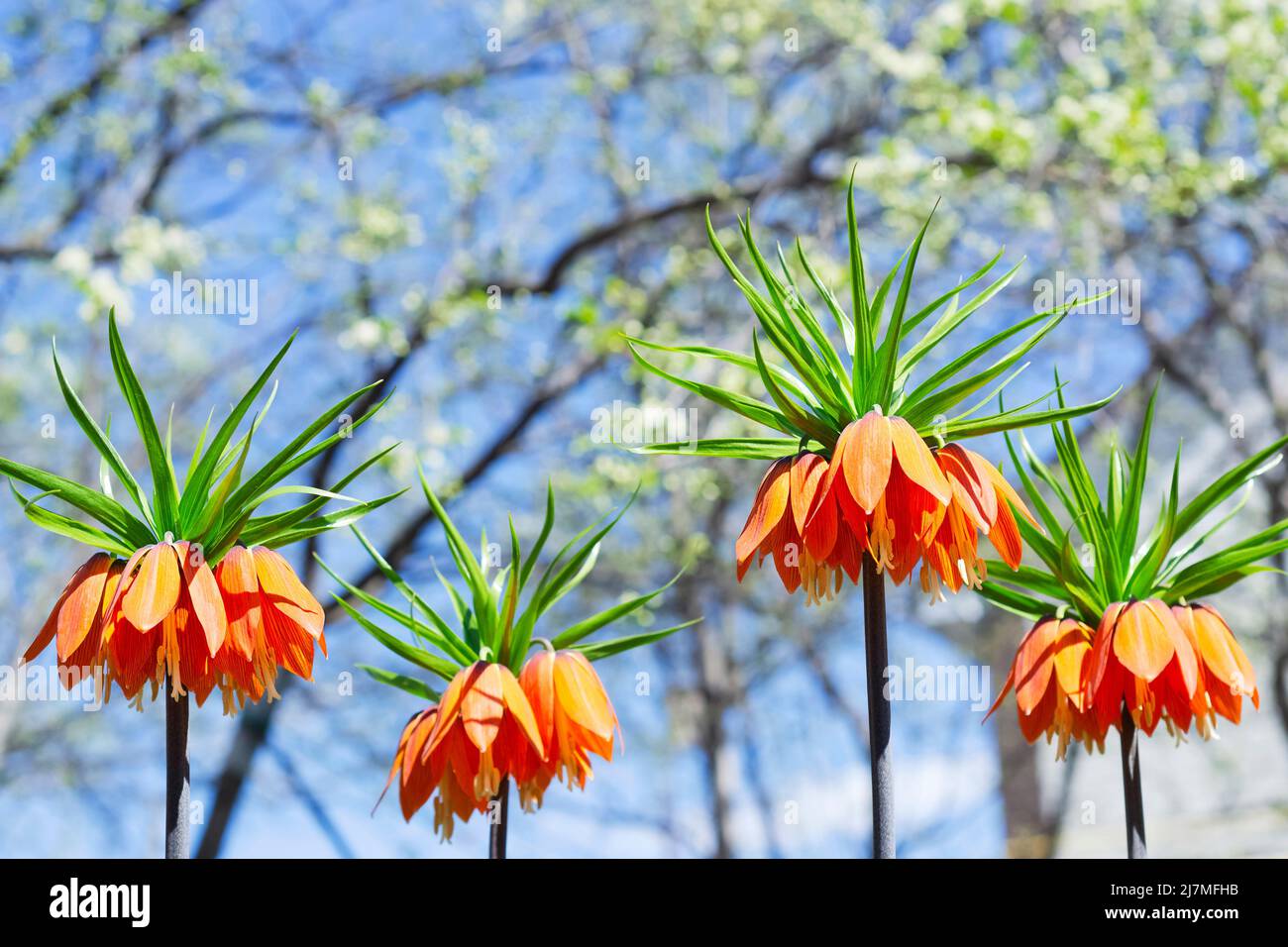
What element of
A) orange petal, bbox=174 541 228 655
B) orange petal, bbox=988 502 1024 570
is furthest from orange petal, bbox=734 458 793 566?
orange petal, bbox=174 541 228 655

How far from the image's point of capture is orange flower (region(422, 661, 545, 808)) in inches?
62.9

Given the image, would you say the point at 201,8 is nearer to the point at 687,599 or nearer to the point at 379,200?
the point at 379,200

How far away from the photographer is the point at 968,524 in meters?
1.54

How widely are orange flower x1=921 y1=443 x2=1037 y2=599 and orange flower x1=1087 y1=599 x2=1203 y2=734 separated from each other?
0.45ft

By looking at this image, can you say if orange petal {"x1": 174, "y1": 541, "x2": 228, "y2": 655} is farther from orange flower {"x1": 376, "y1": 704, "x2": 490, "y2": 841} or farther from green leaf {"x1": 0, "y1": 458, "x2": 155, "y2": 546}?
orange flower {"x1": 376, "y1": 704, "x2": 490, "y2": 841}

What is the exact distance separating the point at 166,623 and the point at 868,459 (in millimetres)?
760

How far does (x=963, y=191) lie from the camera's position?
741 centimetres

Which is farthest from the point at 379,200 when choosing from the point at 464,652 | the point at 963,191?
the point at 464,652

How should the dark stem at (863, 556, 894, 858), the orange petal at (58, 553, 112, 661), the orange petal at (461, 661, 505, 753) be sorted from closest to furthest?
the dark stem at (863, 556, 894, 858) → the orange petal at (58, 553, 112, 661) → the orange petal at (461, 661, 505, 753)

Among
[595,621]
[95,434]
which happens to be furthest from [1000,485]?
[95,434]

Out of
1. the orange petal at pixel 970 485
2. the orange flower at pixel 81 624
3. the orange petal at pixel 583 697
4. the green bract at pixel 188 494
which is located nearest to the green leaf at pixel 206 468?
the green bract at pixel 188 494

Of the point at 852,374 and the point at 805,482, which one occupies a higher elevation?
the point at 852,374

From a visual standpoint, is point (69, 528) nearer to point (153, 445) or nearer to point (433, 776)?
point (153, 445)
